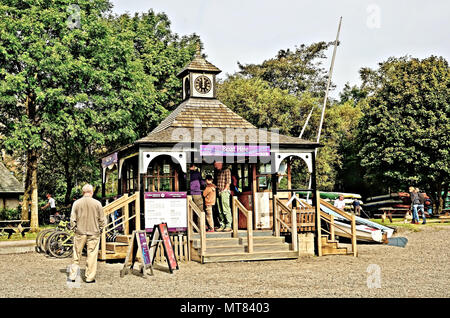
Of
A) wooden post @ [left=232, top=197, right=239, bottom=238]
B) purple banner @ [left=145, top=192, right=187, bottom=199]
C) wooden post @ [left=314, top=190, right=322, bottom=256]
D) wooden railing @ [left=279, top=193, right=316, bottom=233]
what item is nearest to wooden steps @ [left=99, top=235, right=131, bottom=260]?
purple banner @ [left=145, top=192, right=187, bottom=199]

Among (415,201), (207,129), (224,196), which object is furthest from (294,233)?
(415,201)

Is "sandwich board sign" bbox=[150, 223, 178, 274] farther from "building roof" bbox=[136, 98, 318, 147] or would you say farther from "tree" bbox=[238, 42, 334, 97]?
"tree" bbox=[238, 42, 334, 97]

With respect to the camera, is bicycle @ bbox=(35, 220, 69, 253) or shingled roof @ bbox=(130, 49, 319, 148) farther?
bicycle @ bbox=(35, 220, 69, 253)

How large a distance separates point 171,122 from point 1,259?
6.33 metres

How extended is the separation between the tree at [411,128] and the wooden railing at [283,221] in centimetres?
1984

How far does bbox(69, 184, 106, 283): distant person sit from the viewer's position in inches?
416

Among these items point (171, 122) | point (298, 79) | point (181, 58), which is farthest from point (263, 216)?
point (298, 79)

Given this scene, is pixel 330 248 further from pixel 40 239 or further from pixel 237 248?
pixel 40 239

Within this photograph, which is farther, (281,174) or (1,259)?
(281,174)

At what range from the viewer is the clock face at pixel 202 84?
756 inches

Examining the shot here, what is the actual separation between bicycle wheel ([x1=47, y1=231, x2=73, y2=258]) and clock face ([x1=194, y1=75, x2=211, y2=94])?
258 inches

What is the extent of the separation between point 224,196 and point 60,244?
15.9ft
